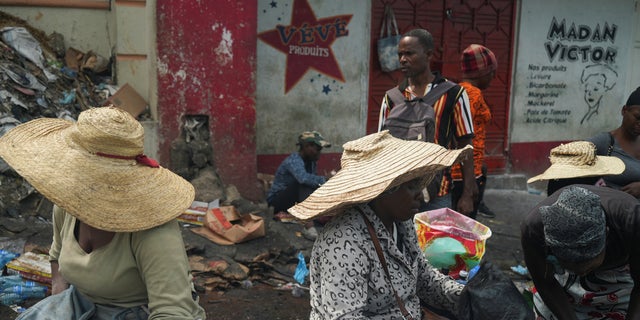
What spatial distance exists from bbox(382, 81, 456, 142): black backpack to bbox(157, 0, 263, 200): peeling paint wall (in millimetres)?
2982

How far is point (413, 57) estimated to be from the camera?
410 centimetres

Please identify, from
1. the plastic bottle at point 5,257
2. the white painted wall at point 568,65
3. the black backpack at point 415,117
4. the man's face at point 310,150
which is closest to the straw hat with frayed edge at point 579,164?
the black backpack at point 415,117

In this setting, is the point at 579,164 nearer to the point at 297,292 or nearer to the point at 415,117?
the point at 415,117

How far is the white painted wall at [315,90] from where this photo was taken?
7578 mm

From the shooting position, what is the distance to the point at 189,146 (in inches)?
260

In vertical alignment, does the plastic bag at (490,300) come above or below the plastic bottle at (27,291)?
above

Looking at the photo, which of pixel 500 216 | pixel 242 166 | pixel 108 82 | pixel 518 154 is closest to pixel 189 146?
pixel 242 166

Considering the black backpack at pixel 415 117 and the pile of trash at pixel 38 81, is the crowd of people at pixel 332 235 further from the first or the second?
the pile of trash at pixel 38 81

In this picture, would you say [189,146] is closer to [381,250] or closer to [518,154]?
[381,250]

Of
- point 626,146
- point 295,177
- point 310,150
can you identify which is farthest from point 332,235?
point 310,150

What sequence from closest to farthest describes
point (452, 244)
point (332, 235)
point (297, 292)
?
point (332, 235) → point (452, 244) → point (297, 292)

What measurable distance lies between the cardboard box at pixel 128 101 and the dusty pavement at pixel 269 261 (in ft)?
5.56

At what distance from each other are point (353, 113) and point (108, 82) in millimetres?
3151

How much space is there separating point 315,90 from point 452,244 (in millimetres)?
4843
